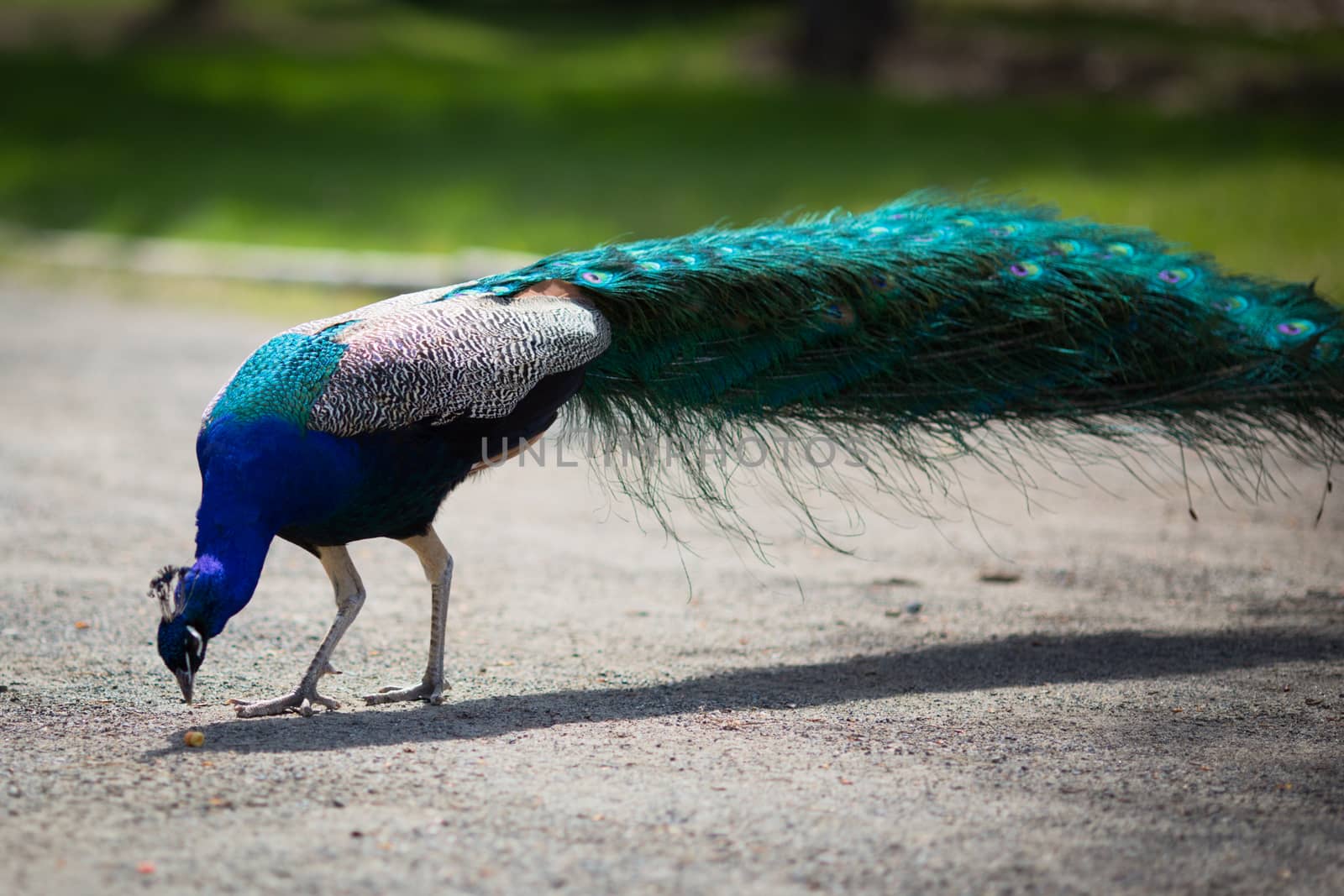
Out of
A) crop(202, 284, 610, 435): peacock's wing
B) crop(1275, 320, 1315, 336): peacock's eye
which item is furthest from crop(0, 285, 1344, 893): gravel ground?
crop(1275, 320, 1315, 336): peacock's eye

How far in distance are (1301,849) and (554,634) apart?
9.36 ft

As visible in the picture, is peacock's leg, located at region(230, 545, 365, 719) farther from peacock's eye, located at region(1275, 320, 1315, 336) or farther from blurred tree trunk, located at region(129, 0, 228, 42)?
blurred tree trunk, located at region(129, 0, 228, 42)

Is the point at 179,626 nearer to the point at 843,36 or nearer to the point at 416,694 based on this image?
the point at 416,694

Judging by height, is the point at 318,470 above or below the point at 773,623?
above

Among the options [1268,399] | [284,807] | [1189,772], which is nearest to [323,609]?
[284,807]

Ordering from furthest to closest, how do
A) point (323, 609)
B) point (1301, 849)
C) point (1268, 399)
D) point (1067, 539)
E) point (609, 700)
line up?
point (1067, 539) < point (323, 609) < point (1268, 399) < point (609, 700) < point (1301, 849)

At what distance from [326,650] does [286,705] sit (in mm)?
201

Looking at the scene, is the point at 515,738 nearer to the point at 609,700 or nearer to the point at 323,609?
the point at 609,700

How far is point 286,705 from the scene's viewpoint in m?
4.39

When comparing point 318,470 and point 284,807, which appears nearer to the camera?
point 284,807

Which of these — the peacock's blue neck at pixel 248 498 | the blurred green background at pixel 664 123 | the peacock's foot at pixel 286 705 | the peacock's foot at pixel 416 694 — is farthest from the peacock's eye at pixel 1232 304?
the blurred green background at pixel 664 123

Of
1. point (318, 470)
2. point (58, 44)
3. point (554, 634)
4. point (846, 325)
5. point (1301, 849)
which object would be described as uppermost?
point (58, 44)

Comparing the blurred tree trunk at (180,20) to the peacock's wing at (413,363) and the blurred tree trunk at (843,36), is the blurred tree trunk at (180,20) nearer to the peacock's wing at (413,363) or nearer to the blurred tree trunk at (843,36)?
the blurred tree trunk at (843,36)

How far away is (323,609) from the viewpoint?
5.68 metres
